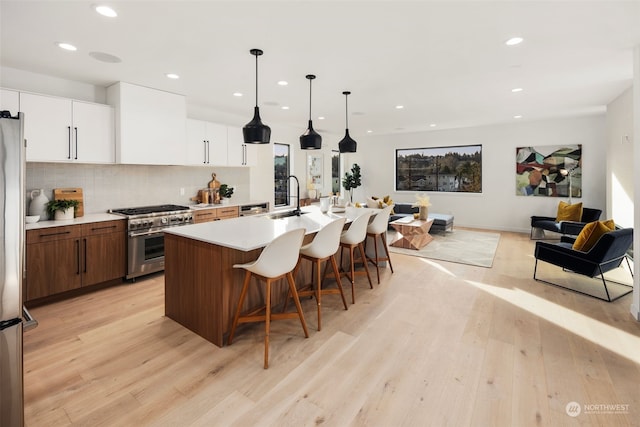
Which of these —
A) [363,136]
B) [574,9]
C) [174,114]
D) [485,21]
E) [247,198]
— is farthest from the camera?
[363,136]

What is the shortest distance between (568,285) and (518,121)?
15.1 feet

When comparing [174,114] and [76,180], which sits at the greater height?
[174,114]

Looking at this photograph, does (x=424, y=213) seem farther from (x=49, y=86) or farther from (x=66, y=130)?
(x=49, y=86)

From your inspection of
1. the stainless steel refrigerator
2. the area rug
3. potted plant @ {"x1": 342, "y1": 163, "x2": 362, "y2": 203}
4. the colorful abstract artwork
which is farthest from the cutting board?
the colorful abstract artwork

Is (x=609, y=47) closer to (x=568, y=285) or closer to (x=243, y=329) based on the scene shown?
(x=568, y=285)

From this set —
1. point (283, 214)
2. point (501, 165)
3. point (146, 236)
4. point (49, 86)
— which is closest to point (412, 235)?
point (283, 214)

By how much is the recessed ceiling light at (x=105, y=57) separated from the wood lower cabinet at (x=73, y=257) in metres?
1.75

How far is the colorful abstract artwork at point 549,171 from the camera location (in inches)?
269

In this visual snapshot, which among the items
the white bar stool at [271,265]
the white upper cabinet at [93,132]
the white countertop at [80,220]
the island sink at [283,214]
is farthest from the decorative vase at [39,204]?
the white bar stool at [271,265]

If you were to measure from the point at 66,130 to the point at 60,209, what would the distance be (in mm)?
889

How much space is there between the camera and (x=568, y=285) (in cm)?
393

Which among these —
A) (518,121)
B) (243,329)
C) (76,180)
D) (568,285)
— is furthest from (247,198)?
(518,121)

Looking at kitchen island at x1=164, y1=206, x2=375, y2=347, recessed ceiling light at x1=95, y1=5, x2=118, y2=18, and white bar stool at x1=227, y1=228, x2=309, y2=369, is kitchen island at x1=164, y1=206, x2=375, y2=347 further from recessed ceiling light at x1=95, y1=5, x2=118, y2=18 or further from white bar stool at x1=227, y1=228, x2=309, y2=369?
recessed ceiling light at x1=95, y1=5, x2=118, y2=18

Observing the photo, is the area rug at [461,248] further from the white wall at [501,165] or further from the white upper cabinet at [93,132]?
the white upper cabinet at [93,132]
